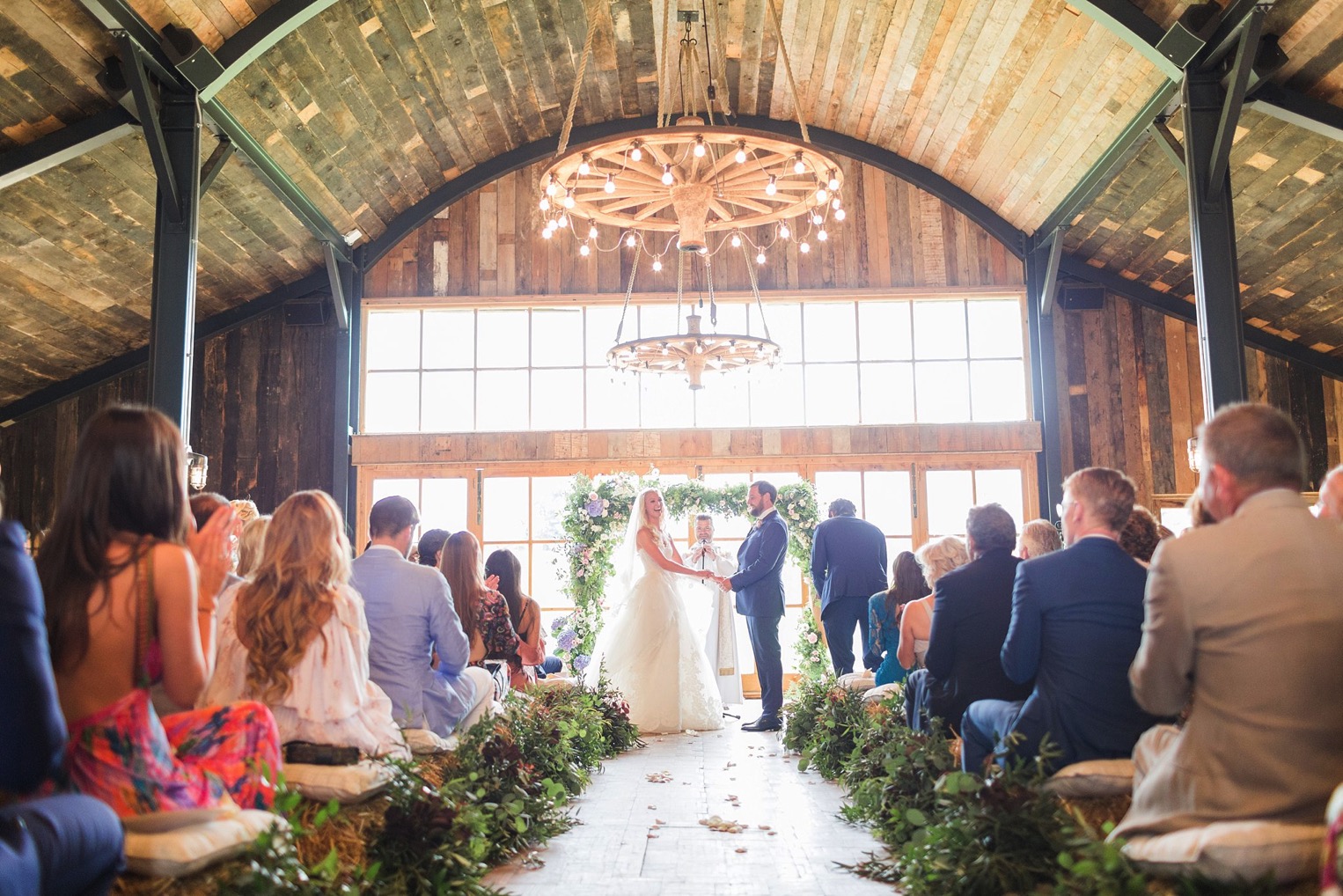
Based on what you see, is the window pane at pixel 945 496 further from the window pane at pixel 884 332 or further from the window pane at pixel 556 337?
the window pane at pixel 556 337

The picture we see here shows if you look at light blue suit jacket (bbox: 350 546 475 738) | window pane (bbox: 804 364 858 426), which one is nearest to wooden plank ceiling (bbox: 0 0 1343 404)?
window pane (bbox: 804 364 858 426)

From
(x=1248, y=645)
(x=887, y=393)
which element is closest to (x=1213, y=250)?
(x=887, y=393)

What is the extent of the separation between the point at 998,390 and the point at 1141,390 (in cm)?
125

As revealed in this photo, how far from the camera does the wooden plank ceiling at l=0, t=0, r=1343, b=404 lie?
756 centimetres

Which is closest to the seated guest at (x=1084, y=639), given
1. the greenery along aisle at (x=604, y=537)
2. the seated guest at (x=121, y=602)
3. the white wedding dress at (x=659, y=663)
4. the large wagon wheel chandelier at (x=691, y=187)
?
the seated guest at (x=121, y=602)

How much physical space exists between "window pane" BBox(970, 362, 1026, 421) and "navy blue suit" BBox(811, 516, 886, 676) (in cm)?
381

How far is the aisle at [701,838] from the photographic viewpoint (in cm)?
364

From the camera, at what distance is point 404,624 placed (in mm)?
4086

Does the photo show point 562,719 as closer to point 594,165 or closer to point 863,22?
point 594,165

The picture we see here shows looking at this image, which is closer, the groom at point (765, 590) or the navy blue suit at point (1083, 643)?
the navy blue suit at point (1083, 643)

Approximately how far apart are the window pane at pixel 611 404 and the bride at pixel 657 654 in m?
3.29

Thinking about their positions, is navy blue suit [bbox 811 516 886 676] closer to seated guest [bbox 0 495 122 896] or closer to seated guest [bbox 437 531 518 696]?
seated guest [bbox 437 531 518 696]

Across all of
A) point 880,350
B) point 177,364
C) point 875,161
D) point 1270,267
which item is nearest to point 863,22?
point 875,161

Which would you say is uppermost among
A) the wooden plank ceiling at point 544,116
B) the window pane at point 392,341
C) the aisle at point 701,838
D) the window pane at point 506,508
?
the wooden plank ceiling at point 544,116
